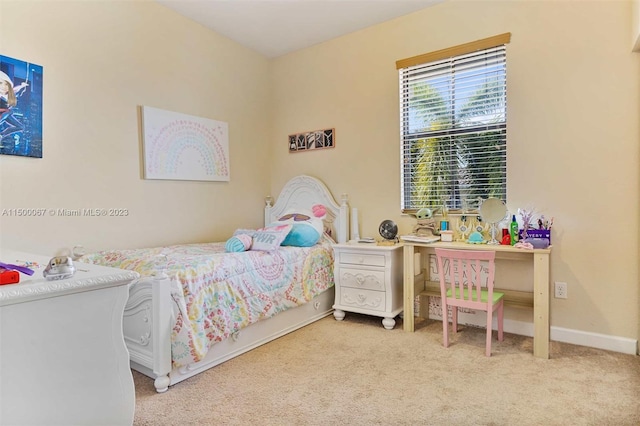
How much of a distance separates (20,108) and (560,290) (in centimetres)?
391

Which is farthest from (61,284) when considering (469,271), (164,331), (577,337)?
(577,337)

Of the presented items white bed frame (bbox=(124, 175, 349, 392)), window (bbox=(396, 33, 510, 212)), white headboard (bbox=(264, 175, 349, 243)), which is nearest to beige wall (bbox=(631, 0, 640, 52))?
window (bbox=(396, 33, 510, 212))

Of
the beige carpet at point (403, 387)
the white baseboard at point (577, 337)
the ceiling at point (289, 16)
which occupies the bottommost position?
the beige carpet at point (403, 387)

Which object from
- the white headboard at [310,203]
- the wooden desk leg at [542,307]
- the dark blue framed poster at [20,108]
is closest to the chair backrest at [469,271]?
the wooden desk leg at [542,307]

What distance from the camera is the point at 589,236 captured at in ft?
8.30

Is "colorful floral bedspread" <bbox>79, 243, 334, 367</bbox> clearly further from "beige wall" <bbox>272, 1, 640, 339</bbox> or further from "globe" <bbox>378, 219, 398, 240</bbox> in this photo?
"beige wall" <bbox>272, 1, 640, 339</bbox>

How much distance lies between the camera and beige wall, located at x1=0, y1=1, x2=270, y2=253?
244 cm

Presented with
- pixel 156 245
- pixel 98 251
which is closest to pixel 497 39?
pixel 156 245

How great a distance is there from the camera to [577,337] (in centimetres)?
257

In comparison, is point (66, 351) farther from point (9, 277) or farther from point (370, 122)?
point (370, 122)

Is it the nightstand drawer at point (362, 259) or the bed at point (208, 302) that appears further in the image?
the nightstand drawer at point (362, 259)

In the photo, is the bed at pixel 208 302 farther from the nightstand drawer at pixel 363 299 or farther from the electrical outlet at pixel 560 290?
the electrical outlet at pixel 560 290

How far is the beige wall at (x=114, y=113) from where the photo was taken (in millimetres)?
2436

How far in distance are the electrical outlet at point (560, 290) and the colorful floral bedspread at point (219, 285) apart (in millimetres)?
1809
